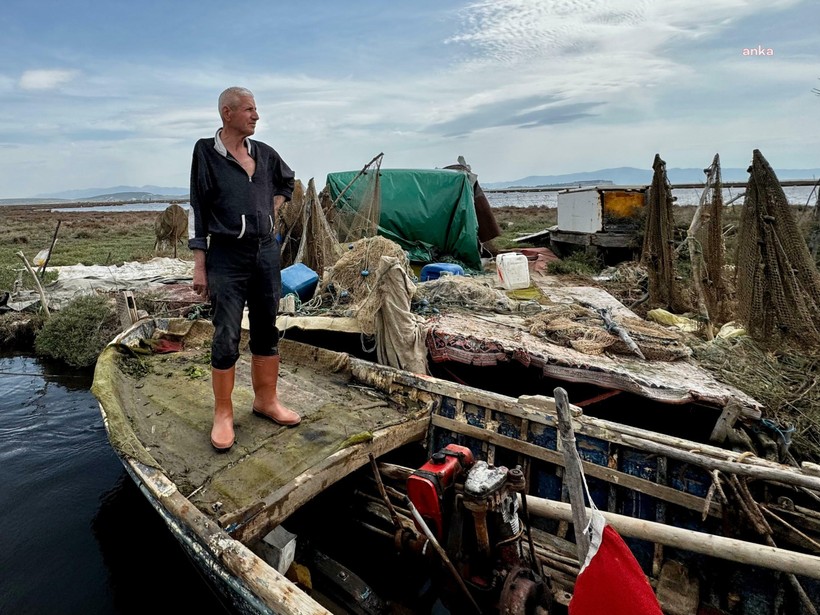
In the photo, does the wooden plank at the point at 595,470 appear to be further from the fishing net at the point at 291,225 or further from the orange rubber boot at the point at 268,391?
the fishing net at the point at 291,225

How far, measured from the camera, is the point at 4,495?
5.43 m

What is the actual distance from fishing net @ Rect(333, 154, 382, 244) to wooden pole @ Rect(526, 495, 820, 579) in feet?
28.8

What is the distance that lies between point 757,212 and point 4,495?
827 centimetres

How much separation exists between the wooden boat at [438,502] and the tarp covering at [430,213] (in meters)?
7.64

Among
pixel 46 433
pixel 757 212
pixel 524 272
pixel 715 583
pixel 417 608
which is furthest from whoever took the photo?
pixel 524 272

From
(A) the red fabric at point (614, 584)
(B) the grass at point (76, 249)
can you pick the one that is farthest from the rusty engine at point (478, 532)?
(B) the grass at point (76, 249)

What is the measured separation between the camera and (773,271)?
4688 millimetres

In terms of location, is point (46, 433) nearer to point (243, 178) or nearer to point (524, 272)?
point (243, 178)

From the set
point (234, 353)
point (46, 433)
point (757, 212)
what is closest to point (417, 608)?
point (234, 353)

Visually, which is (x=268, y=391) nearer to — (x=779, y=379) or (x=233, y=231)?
(x=233, y=231)

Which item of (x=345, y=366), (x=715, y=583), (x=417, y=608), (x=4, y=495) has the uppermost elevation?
(x=345, y=366)

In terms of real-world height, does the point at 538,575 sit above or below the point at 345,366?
below

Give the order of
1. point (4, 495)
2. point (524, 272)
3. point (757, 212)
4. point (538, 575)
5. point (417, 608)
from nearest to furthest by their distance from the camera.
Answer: point (538, 575)
point (417, 608)
point (757, 212)
point (4, 495)
point (524, 272)

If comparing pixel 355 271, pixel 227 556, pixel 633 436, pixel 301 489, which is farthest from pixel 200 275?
pixel 355 271
